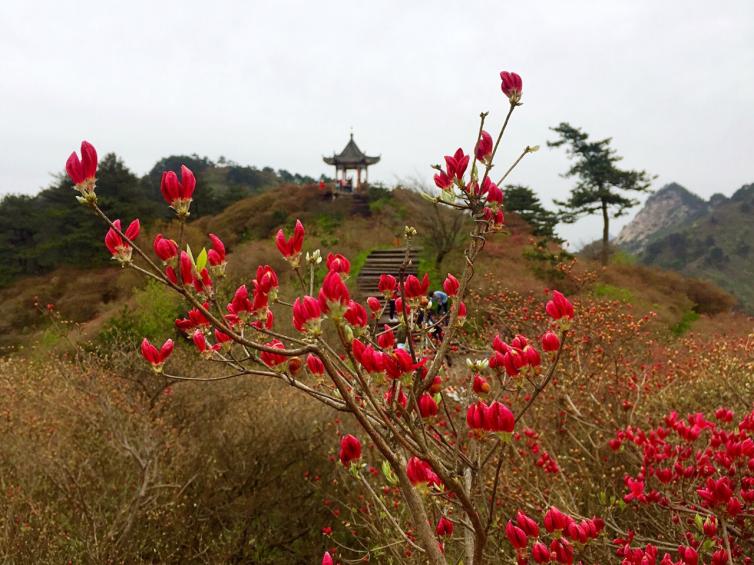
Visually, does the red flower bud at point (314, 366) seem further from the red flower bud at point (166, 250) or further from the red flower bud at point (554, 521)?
the red flower bud at point (554, 521)

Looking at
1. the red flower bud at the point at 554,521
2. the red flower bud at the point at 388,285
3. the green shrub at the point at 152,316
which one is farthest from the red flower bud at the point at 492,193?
the green shrub at the point at 152,316

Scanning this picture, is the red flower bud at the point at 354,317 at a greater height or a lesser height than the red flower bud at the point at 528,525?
greater

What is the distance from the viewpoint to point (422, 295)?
4.99 feet

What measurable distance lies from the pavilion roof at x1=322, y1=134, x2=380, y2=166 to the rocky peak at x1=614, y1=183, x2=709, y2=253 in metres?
44.8

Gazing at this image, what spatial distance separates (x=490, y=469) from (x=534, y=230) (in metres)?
19.3

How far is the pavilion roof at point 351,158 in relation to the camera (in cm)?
3353

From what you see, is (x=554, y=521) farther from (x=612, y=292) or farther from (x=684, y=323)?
(x=612, y=292)

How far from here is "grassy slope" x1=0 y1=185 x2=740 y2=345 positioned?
51.5ft

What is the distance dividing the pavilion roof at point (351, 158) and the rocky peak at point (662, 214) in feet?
147

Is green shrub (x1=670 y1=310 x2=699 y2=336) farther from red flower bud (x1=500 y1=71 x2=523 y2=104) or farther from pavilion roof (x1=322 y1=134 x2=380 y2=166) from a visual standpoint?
pavilion roof (x1=322 y1=134 x2=380 y2=166)

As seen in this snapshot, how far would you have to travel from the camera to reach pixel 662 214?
70625 millimetres

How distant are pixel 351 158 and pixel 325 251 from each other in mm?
13422

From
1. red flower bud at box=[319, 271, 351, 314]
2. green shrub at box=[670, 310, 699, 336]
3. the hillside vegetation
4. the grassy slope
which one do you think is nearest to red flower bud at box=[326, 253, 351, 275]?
red flower bud at box=[319, 271, 351, 314]

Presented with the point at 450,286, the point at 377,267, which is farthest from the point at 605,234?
the point at 450,286
